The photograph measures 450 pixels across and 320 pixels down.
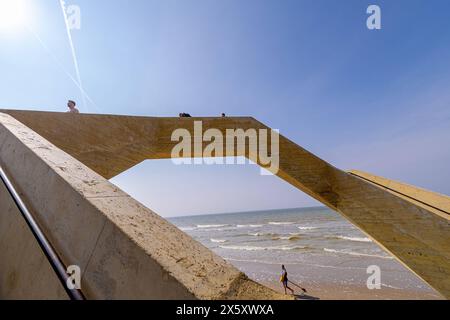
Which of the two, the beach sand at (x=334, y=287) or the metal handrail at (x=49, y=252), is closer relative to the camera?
the metal handrail at (x=49, y=252)

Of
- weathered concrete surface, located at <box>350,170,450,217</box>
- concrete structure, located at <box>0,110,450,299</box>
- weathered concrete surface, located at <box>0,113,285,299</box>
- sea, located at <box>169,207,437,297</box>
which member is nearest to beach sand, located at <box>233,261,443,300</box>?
sea, located at <box>169,207,437,297</box>

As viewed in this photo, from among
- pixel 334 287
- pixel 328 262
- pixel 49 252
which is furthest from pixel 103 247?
pixel 328 262

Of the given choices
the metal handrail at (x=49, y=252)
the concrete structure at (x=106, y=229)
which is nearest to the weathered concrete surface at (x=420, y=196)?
the concrete structure at (x=106, y=229)

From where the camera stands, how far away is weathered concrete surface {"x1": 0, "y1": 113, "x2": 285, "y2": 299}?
4.02 feet

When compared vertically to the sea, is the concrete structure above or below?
above

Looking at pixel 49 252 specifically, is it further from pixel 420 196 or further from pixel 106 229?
pixel 420 196

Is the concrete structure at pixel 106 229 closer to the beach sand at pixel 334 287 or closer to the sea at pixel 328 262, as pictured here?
the beach sand at pixel 334 287

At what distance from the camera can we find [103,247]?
1417 mm

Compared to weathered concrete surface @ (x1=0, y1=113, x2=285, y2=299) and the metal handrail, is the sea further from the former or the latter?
the metal handrail

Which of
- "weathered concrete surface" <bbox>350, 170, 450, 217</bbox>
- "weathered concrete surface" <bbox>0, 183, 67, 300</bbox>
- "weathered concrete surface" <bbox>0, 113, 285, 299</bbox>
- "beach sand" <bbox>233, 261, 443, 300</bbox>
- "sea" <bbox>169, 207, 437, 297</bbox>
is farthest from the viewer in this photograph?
"sea" <bbox>169, 207, 437, 297</bbox>

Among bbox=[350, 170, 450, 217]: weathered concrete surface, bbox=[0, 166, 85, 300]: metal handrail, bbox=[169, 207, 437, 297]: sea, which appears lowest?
bbox=[169, 207, 437, 297]: sea

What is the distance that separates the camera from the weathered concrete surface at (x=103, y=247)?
1227 millimetres

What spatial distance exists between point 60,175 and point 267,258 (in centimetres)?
2222
